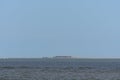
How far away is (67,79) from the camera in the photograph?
73.0 metres

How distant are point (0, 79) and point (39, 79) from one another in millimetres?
5027

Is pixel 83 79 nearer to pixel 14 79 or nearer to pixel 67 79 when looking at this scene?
pixel 67 79

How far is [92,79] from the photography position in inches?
2901

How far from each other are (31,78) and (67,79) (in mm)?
5183

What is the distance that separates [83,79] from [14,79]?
9.19 metres

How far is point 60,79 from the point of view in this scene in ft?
237

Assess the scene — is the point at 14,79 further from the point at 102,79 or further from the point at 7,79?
the point at 102,79

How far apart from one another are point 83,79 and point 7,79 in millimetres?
10158

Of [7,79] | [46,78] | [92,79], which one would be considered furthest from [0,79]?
[92,79]

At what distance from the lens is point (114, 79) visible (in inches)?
2899

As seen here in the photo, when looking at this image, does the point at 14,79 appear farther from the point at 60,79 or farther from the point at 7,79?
the point at 60,79

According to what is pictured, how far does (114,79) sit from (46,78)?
29.8ft

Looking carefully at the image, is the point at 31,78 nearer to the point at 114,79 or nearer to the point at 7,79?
the point at 7,79

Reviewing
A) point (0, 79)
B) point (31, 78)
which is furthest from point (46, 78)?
point (0, 79)
